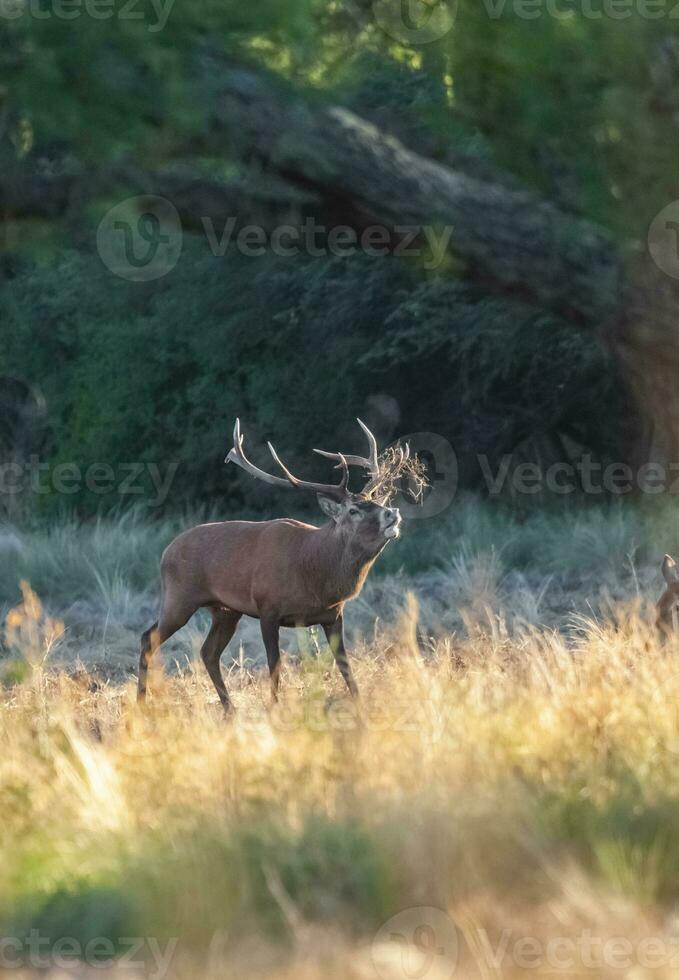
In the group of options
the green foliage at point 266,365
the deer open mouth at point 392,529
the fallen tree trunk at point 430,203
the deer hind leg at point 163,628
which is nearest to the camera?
the deer open mouth at point 392,529

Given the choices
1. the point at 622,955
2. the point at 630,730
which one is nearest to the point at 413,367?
the point at 630,730

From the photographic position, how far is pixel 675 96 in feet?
49.3

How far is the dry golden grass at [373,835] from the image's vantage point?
5027 millimetres

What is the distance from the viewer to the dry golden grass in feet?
16.5

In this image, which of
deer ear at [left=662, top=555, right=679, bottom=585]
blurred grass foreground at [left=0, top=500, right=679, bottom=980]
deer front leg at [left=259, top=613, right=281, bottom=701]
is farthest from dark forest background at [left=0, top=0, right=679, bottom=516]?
A: blurred grass foreground at [left=0, top=500, right=679, bottom=980]

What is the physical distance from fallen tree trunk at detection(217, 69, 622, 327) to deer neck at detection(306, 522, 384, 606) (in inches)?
180

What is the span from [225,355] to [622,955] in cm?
1983

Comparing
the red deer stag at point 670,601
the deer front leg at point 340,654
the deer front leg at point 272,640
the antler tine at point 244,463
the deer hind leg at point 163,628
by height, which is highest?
the red deer stag at point 670,601

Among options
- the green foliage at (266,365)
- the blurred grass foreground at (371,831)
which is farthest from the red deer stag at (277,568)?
the green foliage at (266,365)

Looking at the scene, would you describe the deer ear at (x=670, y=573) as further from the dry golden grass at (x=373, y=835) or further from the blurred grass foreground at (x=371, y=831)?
the dry golden grass at (x=373, y=835)

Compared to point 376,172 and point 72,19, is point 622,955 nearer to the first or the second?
point 72,19

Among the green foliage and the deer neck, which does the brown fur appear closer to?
the deer neck

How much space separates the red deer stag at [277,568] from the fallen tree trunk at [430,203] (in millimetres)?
3904

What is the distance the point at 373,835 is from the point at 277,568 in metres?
4.60
